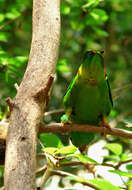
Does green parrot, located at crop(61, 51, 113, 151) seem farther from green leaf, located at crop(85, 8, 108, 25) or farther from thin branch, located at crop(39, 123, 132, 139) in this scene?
green leaf, located at crop(85, 8, 108, 25)

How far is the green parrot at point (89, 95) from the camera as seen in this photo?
1866mm

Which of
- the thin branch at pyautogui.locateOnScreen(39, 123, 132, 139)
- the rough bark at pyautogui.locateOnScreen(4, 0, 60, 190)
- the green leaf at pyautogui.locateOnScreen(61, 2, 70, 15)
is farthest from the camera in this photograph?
the green leaf at pyautogui.locateOnScreen(61, 2, 70, 15)

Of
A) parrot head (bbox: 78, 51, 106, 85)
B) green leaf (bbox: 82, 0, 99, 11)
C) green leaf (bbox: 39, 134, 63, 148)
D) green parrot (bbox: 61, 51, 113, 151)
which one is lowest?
green leaf (bbox: 39, 134, 63, 148)

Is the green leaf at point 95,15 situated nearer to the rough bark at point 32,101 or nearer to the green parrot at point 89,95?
the rough bark at point 32,101

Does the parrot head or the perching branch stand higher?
the parrot head

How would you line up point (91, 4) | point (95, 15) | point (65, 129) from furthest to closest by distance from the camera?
1. point (95, 15)
2. point (91, 4)
3. point (65, 129)

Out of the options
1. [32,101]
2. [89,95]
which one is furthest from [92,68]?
[32,101]

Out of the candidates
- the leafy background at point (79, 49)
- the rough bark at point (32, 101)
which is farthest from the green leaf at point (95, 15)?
the rough bark at point (32, 101)

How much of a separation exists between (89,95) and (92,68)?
205 mm

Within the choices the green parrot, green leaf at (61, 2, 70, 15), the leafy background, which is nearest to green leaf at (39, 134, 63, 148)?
the leafy background

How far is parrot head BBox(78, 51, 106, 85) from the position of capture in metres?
1.84

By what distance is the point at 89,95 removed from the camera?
1.98 meters

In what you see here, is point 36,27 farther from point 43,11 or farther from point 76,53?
point 76,53

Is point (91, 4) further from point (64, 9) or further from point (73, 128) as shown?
point (73, 128)
